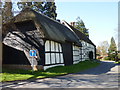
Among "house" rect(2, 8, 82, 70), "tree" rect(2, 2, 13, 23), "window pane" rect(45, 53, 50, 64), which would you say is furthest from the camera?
"tree" rect(2, 2, 13, 23)

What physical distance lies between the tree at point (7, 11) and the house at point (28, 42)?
0.70 m

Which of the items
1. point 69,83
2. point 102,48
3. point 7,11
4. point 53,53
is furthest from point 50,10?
point 102,48

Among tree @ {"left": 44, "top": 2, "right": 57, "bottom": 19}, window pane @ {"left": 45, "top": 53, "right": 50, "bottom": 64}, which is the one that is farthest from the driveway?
tree @ {"left": 44, "top": 2, "right": 57, "bottom": 19}

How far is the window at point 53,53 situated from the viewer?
46.5 feet

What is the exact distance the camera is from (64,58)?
17469mm

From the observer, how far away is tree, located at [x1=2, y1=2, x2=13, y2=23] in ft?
48.9

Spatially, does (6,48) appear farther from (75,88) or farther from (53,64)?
(75,88)

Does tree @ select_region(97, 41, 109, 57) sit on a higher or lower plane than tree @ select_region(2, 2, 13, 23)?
lower

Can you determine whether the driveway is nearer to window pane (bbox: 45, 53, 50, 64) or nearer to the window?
window pane (bbox: 45, 53, 50, 64)

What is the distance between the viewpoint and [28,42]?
47.2ft

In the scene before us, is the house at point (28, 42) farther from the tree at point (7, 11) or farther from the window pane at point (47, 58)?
the tree at point (7, 11)

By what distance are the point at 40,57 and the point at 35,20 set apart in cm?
399

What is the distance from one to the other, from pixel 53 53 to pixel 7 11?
24.1 feet

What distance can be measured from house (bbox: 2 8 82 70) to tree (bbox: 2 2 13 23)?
2.30ft
